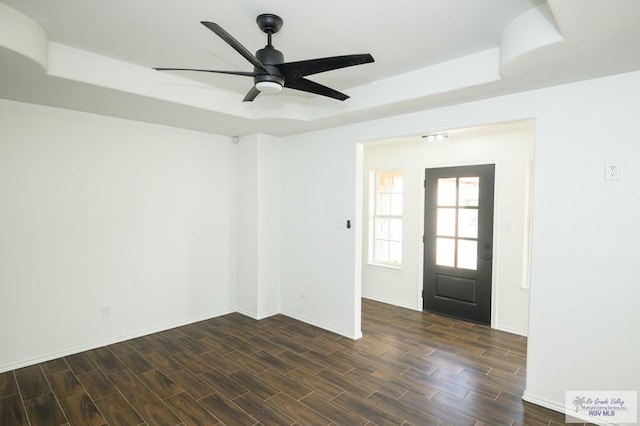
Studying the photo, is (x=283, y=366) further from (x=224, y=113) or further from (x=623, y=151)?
(x=623, y=151)

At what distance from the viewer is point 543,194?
254cm

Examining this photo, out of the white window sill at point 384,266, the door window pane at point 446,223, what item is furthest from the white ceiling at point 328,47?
the white window sill at point 384,266

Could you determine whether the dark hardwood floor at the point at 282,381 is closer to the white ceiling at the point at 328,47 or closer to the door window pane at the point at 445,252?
the door window pane at the point at 445,252

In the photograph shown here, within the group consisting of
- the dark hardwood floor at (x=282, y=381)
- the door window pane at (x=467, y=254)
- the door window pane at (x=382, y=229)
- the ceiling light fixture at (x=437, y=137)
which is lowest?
the dark hardwood floor at (x=282, y=381)

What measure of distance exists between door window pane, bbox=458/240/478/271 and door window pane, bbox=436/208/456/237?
0.19 m

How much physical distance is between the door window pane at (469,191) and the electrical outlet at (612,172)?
203 cm

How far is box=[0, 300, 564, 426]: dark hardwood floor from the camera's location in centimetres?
244

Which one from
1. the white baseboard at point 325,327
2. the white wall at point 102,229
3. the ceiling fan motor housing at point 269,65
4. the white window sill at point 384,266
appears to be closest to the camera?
the ceiling fan motor housing at point 269,65

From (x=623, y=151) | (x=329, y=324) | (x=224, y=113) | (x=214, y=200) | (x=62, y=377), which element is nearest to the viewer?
(x=623, y=151)

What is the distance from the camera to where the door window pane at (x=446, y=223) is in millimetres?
4582

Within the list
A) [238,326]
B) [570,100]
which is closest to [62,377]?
[238,326]

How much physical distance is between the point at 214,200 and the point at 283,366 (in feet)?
7.72

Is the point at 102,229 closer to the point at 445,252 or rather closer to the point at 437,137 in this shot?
the point at 437,137

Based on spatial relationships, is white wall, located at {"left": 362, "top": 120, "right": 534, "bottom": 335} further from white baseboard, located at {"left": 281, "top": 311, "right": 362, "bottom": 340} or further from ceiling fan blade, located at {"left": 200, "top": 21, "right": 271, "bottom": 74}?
ceiling fan blade, located at {"left": 200, "top": 21, "right": 271, "bottom": 74}
